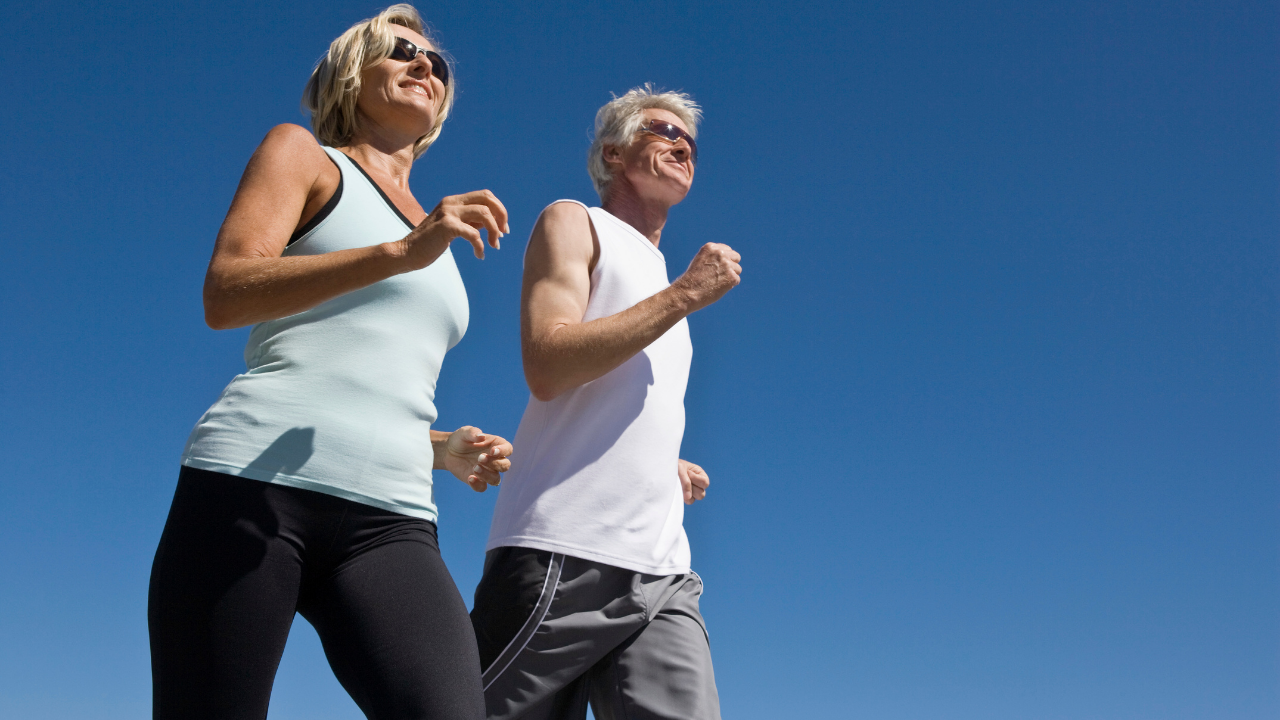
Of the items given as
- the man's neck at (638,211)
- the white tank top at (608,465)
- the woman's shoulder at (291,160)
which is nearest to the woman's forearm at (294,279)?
the woman's shoulder at (291,160)

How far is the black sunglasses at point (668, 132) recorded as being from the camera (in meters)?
4.28

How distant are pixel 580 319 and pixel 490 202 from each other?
3.06 ft

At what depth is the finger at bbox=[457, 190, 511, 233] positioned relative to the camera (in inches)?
98.6

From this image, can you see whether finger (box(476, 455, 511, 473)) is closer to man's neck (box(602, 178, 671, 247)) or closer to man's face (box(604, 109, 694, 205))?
man's neck (box(602, 178, 671, 247))

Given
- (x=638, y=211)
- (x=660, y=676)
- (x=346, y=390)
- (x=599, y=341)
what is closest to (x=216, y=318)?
(x=346, y=390)

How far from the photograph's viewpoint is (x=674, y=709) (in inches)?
125

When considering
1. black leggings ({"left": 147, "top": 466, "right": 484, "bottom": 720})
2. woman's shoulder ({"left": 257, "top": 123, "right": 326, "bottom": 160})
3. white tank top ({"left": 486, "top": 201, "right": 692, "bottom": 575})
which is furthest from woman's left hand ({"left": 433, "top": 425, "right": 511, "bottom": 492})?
woman's shoulder ({"left": 257, "top": 123, "right": 326, "bottom": 160})

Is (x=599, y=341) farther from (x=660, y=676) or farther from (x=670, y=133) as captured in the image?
(x=670, y=133)

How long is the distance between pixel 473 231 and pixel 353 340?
501mm

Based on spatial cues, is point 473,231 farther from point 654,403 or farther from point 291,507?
point 654,403

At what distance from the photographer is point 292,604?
8.13ft

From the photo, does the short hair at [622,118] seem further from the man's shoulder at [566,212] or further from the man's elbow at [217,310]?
the man's elbow at [217,310]

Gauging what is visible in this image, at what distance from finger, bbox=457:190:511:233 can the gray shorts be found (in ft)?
3.79

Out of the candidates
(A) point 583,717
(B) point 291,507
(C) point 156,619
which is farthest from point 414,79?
(A) point 583,717
